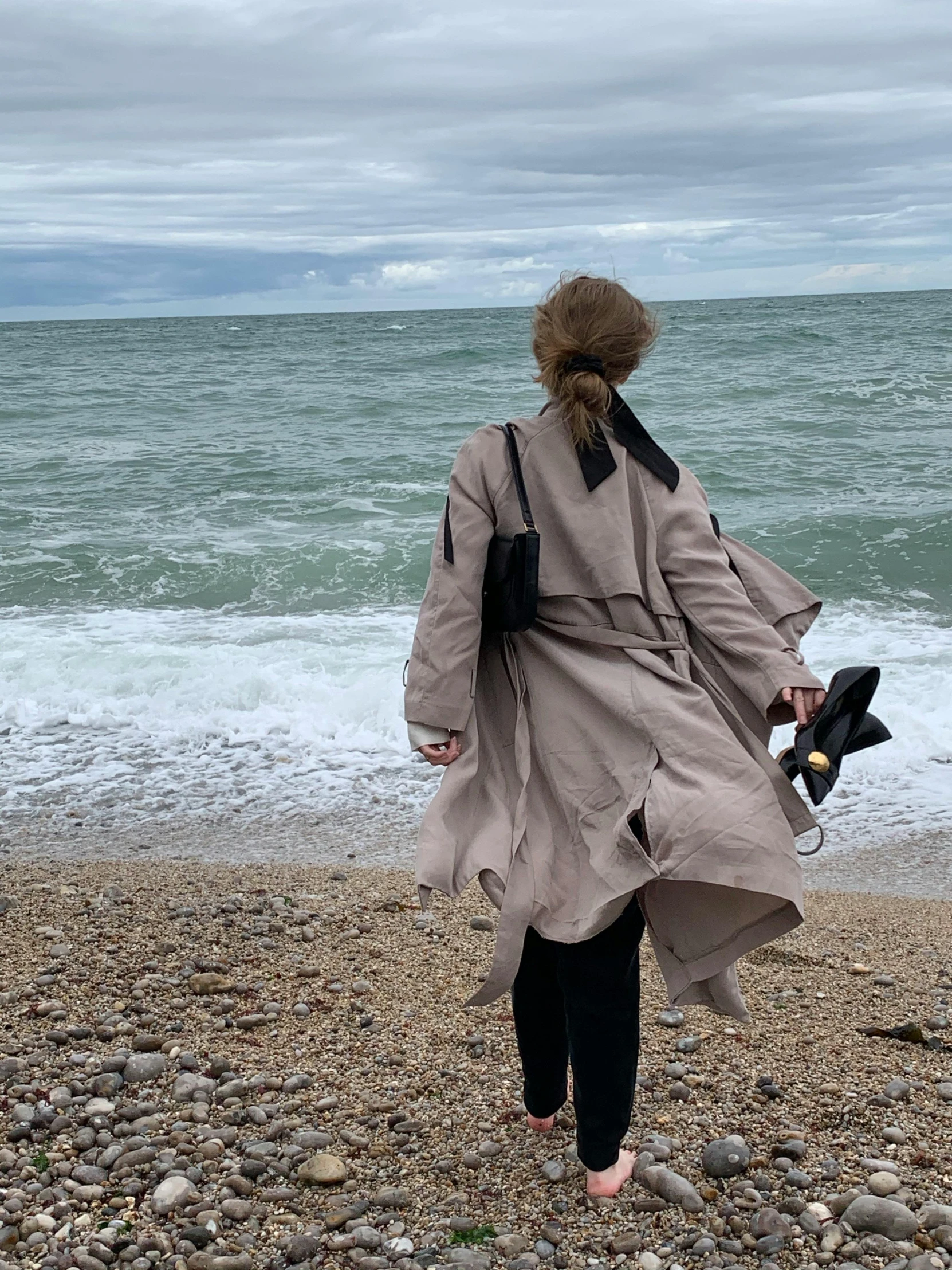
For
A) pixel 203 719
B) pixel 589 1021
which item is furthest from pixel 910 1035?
pixel 203 719

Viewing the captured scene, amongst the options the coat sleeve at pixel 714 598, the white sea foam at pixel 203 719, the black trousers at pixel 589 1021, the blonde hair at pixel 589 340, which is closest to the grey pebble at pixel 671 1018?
the black trousers at pixel 589 1021

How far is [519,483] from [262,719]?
16.8 feet

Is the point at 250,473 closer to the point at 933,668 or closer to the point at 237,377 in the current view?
the point at 933,668

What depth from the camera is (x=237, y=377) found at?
103 ft

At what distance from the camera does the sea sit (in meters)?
6.45

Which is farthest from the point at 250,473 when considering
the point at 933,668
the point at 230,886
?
the point at 230,886

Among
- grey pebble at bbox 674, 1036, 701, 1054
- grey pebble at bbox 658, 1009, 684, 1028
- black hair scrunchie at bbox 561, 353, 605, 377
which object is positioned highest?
black hair scrunchie at bbox 561, 353, 605, 377

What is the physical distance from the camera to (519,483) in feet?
7.71

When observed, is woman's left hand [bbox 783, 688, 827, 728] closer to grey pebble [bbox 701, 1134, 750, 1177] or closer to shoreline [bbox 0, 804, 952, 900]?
grey pebble [bbox 701, 1134, 750, 1177]

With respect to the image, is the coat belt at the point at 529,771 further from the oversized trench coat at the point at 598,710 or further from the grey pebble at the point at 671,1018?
the grey pebble at the point at 671,1018

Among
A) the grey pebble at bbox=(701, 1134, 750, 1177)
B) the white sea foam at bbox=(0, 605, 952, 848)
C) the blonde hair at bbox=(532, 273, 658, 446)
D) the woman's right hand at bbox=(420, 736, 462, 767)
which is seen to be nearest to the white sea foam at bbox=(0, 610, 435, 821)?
the white sea foam at bbox=(0, 605, 952, 848)

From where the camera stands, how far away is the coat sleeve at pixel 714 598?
2.35 meters

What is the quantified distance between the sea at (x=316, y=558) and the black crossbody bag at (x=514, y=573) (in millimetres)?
649

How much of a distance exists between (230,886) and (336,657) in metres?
3.66
